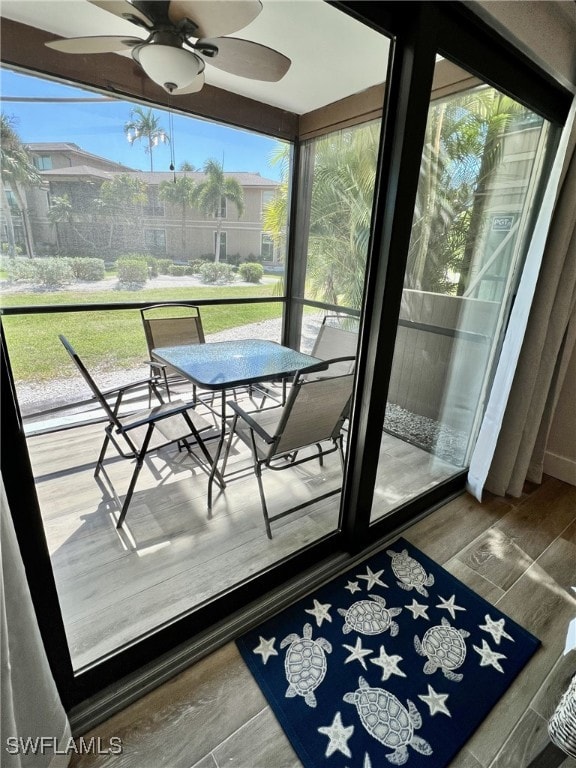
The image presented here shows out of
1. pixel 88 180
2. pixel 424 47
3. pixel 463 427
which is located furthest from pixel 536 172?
pixel 88 180

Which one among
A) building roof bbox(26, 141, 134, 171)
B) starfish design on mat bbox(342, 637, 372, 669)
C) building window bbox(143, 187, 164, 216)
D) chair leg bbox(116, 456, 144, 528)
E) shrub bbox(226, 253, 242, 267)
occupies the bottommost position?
starfish design on mat bbox(342, 637, 372, 669)

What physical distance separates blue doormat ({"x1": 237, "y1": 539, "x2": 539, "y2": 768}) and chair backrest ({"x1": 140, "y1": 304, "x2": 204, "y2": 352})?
2079mm

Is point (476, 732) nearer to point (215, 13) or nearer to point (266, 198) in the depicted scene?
point (215, 13)

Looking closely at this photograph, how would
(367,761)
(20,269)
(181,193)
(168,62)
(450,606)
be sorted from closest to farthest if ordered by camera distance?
(367,761) < (168,62) < (450,606) < (20,269) < (181,193)

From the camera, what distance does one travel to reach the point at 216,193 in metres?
3.36

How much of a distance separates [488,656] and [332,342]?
1955 millimetres

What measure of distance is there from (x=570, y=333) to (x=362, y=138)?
1968 mm

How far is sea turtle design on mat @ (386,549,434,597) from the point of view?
66.7 inches

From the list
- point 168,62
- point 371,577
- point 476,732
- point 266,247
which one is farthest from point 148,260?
point 476,732

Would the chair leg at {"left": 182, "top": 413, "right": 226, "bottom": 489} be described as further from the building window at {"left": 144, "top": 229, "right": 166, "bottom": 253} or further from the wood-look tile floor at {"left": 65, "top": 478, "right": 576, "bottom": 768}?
the building window at {"left": 144, "top": 229, "right": 166, "bottom": 253}

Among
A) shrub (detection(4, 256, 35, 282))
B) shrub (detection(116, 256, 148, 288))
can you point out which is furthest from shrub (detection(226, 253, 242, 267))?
shrub (detection(4, 256, 35, 282))

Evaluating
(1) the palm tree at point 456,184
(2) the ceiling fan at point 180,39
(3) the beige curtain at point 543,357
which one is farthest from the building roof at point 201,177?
(3) the beige curtain at point 543,357

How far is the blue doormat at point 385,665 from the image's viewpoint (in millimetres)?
1158

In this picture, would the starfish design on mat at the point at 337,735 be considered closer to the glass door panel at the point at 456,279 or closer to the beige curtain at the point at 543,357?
the glass door panel at the point at 456,279
